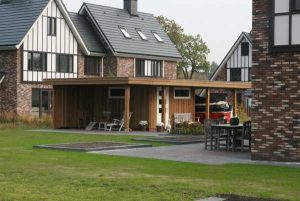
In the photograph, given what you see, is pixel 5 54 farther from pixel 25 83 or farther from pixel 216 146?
pixel 216 146

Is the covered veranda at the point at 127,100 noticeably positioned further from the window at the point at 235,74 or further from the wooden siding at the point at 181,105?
the window at the point at 235,74

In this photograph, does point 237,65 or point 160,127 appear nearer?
point 160,127

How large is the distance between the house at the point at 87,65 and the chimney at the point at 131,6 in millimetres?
58

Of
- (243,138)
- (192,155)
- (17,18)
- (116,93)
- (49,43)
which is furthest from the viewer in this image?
(49,43)

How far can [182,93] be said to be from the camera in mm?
34344

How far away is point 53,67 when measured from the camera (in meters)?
41.5

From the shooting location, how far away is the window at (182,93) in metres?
33.8

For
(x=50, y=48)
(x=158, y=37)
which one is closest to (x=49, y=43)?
(x=50, y=48)

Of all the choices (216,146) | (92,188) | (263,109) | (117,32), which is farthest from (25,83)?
(92,188)

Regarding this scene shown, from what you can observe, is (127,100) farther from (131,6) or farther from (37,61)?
(131,6)

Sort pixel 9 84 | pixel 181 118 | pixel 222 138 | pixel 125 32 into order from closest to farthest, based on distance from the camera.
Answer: pixel 222 138 → pixel 181 118 → pixel 9 84 → pixel 125 32

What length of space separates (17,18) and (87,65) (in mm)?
6334

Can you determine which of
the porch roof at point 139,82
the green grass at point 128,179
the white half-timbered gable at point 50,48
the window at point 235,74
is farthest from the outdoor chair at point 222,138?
the window at point 235,74

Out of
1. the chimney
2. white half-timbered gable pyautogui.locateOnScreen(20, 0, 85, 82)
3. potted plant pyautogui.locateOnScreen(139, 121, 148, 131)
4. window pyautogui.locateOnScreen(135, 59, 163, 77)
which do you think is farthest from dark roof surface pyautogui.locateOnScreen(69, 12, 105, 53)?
potted plant pyautogui.locateOnScreen(139, 121, 148, 131)
